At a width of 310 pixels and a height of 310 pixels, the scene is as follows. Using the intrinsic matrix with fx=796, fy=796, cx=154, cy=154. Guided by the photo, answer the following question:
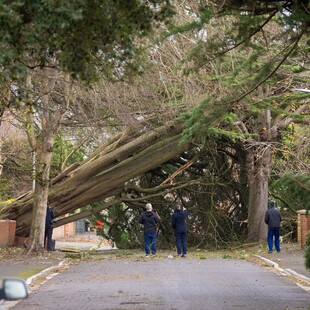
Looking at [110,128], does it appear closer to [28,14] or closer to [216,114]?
[216,114]

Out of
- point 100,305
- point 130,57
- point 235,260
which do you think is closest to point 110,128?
point 235,260

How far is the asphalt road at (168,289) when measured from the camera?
1378 centimetres

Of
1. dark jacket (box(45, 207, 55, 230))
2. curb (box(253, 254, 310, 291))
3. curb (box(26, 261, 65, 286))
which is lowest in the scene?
curb (box(253, 254, 310, 291))

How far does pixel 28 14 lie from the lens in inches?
376

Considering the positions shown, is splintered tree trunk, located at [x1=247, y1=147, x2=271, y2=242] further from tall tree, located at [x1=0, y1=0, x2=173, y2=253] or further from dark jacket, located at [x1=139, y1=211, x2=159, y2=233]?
tall tree, located at [x1=0, y1=0, x2=173, y2=253]

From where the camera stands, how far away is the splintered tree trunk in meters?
33.4

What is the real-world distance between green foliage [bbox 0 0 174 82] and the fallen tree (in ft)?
68.0

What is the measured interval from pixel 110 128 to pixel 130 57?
18972 millimetres

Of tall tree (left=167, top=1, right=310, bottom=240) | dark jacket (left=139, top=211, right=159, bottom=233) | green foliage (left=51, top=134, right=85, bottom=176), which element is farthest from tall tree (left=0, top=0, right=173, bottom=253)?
green foliage (left=51, top=134, right=85, bottom=176)

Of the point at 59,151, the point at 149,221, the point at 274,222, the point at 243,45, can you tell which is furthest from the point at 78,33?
the point at 59,151

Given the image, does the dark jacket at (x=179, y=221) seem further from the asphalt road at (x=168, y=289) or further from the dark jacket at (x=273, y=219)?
the asphalt road at (x=168, y=289)

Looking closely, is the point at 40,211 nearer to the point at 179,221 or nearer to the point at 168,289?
the point at 179,221

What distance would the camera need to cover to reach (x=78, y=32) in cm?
990

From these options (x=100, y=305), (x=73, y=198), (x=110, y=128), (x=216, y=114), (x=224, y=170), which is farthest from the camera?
(x=224, y=170)
